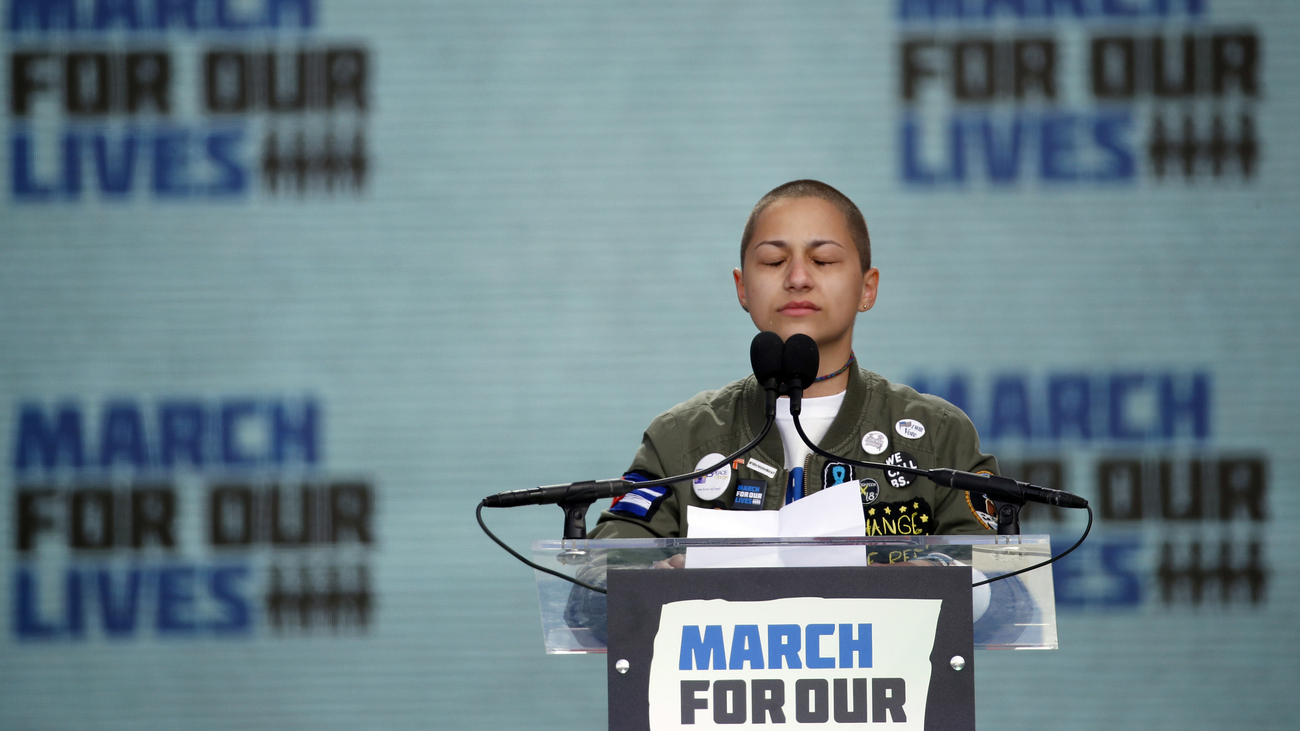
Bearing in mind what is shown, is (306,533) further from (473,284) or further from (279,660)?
(473,284)

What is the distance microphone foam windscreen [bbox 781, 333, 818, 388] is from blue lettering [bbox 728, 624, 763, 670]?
0.37 meters

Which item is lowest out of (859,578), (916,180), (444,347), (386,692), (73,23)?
(386,692)

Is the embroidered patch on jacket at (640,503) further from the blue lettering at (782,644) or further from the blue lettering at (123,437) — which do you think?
the blue lettering at (123,437)

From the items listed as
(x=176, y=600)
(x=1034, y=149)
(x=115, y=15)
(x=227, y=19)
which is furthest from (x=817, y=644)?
(x=115, y=15)

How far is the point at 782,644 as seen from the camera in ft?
4.42

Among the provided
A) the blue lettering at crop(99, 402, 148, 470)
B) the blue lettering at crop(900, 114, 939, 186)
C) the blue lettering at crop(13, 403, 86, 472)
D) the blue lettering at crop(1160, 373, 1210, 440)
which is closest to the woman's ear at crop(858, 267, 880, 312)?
the blue lettering at crop(900, 114, 939, 186)

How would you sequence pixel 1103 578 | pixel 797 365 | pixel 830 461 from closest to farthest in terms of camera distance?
1. pixel 797 365
2. pixel 830 461
3. pixel 1103 578

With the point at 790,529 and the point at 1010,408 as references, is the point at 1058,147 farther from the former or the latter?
the point at 790,529

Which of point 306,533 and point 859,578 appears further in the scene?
point 306,533

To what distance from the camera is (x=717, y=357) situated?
419 cm

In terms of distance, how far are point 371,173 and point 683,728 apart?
3248 millimetres

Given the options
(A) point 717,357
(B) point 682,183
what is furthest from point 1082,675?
(B) point 682,183

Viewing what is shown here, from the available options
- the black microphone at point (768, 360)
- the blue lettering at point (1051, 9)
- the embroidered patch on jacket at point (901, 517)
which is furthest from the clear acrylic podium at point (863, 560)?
the blue lettering at point (1051, 9)

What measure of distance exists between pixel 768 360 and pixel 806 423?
1.88 ft
